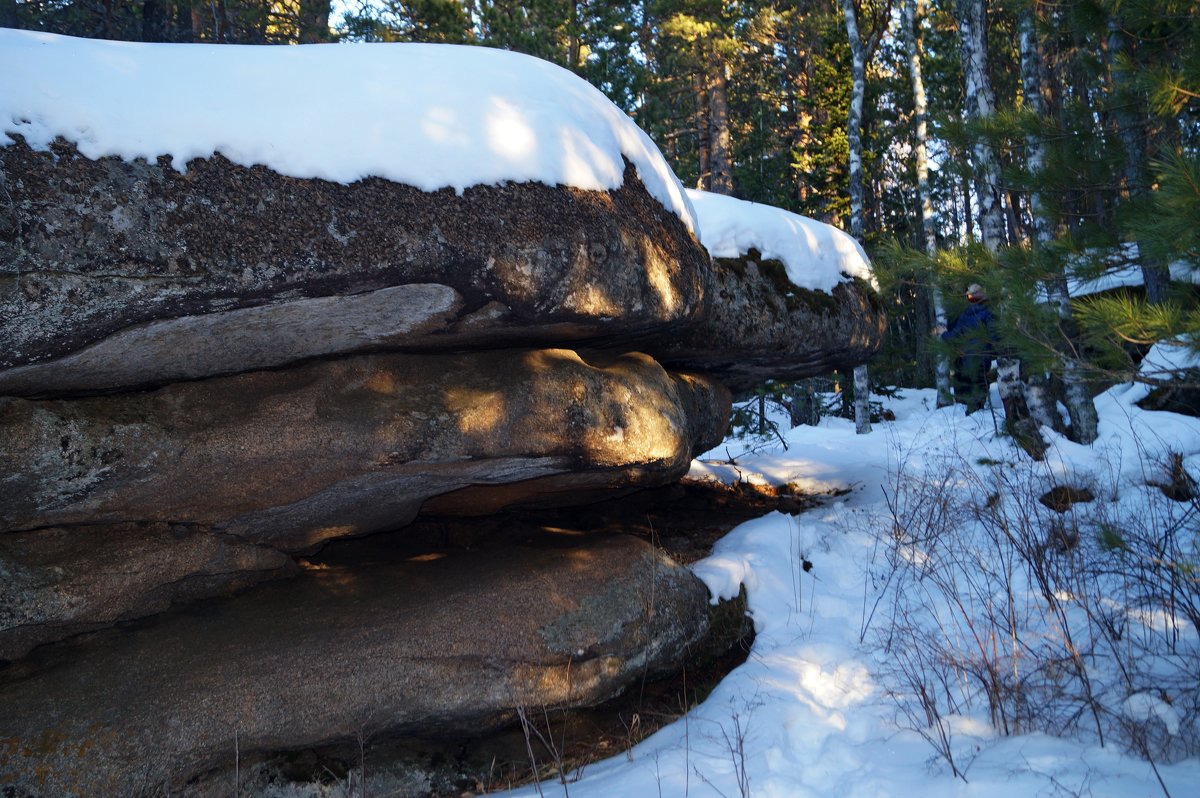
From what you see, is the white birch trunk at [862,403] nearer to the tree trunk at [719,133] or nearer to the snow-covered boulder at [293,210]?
the tree trunk at [719,133]

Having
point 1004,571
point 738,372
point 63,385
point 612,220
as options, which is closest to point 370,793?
point 63,385

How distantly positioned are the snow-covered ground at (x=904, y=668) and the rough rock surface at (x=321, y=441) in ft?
4.53

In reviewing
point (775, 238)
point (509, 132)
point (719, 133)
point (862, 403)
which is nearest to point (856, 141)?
point (719, 133)

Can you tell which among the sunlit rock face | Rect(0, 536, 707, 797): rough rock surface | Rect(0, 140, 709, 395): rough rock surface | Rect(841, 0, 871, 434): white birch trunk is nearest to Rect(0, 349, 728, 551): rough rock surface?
the sunlit rock face

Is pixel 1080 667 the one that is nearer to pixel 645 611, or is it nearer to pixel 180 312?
pixel 645 611

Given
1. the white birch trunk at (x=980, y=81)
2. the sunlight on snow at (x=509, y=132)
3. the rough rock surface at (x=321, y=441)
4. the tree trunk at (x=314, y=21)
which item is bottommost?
the rough rock surface at (x=321, y=441)

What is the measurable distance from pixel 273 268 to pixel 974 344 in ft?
16.5

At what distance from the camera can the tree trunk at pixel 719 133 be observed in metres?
14.3

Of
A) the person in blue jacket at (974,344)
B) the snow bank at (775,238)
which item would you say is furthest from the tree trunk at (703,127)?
the snow bank at (775,238)

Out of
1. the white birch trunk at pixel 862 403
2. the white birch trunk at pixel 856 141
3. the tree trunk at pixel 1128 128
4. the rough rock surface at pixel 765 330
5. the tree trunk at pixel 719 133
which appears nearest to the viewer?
the tree trunk at pixel 1128 128

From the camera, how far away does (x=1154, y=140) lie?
502cm

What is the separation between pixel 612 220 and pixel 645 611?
2091 millimetres

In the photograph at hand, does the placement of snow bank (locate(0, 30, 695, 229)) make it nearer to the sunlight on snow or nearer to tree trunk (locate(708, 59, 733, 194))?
the sunlight on snow

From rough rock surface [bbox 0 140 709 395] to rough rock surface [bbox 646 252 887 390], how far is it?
1.19 meters
